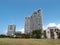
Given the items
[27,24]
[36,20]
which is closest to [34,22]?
[36,20]

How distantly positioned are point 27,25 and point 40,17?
88.4 ft

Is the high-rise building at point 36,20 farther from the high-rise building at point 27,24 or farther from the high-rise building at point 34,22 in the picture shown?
the high-rise building at point 27,24

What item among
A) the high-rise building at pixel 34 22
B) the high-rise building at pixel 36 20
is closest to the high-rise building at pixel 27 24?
the high-rise building at pixel 34 22

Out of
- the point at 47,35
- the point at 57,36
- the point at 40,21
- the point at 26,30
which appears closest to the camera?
the point at 57,36

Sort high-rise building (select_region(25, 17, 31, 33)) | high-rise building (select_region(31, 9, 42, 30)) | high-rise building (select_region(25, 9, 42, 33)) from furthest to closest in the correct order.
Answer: high-rise building (select_region(25, 17, 31, 33))
high-rise building (select_region(25, 9, 42, 33))
high-rise building (select_region(31, 9, 42, 30))

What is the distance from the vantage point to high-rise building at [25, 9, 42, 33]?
170 metres

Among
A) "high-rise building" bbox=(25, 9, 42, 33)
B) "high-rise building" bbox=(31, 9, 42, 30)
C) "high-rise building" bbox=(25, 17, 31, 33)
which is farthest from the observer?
"high-rise building" bbox=(25, 17, 31, 33)

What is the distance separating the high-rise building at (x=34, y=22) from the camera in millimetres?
169875

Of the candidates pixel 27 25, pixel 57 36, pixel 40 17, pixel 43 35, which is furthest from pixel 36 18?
pixel 57 36

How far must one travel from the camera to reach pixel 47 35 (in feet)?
412

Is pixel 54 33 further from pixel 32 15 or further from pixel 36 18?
pixel 32 15

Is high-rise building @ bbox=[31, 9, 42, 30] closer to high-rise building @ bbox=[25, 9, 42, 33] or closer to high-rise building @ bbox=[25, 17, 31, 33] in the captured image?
high-rise building @ bbox=[25, 9, 42, 33]

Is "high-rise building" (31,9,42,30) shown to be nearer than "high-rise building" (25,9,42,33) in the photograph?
Yes

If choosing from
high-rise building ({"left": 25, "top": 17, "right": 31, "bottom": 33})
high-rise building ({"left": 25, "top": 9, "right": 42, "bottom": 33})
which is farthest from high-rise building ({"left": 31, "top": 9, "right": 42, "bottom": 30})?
high-rise building ({"left": 25, "top": 17, "right": 31, "bottom": 33})
